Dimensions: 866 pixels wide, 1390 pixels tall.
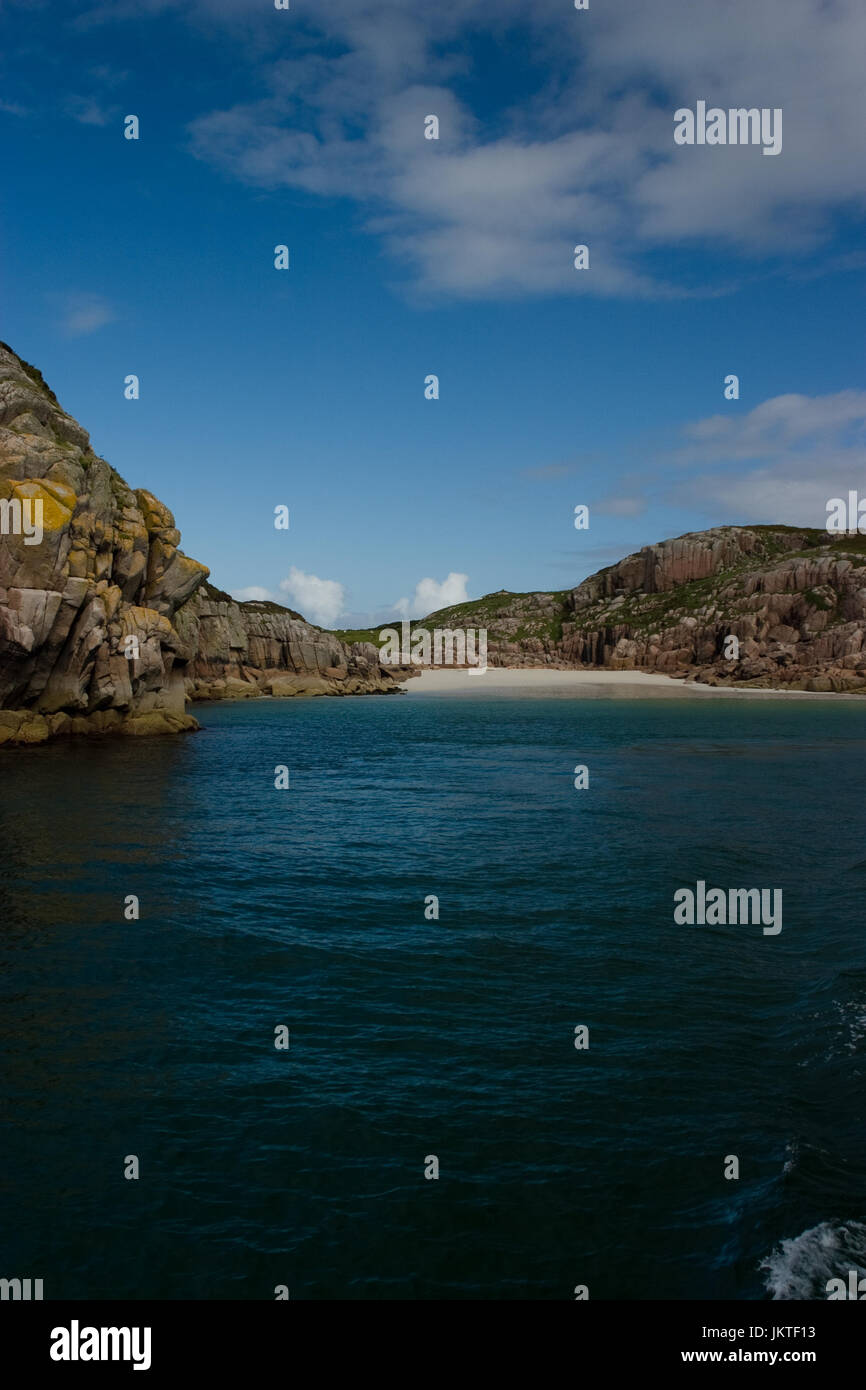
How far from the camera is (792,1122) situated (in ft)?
47.3

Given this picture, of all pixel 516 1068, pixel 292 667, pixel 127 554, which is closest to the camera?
pixel 516 1068

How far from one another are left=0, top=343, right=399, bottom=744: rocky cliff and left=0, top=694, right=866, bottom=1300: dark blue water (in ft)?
93.5

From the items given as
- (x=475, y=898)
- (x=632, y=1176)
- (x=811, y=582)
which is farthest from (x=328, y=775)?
(x=811, y=582)

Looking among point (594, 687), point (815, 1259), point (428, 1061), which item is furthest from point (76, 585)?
point (594, 687)

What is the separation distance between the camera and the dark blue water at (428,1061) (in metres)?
11.5

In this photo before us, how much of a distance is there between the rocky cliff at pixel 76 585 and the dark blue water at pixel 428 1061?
1122 inches

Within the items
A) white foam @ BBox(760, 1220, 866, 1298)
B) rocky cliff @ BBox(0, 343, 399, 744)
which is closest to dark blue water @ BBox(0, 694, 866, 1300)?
white foam @ BBox(760, 1220, 866, 1298)

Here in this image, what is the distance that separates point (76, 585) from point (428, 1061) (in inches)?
2305

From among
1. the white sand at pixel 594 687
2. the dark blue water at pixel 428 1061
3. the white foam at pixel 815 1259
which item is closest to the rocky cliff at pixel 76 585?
the dark blue water at pixel 428 1061

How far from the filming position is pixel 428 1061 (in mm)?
16609

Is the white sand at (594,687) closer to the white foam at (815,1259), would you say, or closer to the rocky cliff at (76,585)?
the rocky cliff at (76,585)

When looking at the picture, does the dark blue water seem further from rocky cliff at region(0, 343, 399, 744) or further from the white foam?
rocky cliff at region(0, 343, 399, 744)
